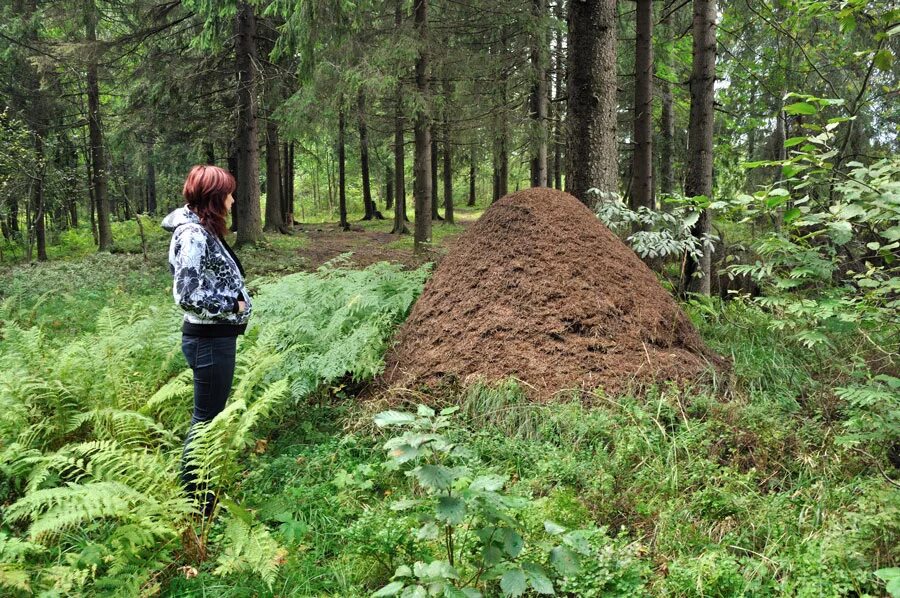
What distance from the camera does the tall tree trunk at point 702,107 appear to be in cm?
740

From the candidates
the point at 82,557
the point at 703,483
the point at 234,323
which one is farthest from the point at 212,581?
the point at 703,483

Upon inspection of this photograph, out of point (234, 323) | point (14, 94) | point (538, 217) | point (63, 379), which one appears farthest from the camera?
point (14, 94)

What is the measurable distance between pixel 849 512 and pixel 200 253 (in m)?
3.82

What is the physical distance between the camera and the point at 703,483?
3275 mm

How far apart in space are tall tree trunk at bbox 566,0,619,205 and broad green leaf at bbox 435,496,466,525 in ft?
17.6

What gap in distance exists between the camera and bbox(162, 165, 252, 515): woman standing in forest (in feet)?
10.8

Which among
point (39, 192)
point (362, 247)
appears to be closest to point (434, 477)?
point (362, 247)

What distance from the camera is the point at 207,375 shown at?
3418 millimetres

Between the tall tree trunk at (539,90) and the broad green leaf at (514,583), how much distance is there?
12.2 m

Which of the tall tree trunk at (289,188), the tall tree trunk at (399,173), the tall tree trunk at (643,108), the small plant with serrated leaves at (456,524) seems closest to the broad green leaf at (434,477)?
the small plant with serrated leaves at (456,524)

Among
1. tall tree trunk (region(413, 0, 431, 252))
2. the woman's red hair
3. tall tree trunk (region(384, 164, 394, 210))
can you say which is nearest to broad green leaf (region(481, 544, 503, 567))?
the woman's red hair

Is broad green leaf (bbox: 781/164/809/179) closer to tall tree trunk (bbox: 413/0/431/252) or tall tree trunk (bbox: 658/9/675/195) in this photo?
tall tree trunk (bbox: 413/0/431/252)

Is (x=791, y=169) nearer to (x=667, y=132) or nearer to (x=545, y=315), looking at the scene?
(x=545, y=315)

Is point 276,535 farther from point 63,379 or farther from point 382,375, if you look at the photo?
point 63,379
